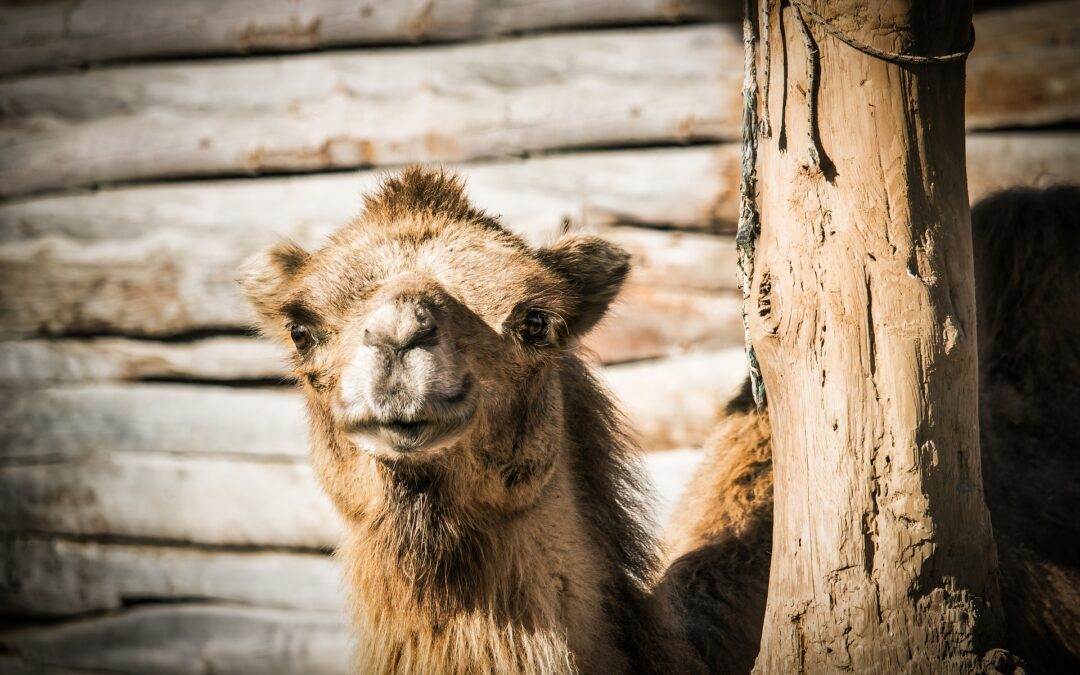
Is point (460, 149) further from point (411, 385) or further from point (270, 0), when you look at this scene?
point (411, 385)

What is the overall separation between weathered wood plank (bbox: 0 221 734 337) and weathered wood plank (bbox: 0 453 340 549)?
25.2 inches

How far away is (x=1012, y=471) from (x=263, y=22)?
11.6 ft

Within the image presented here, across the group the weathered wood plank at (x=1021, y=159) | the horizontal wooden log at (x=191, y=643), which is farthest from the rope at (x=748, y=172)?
the horizontal wooden log at (x=191, y=643)

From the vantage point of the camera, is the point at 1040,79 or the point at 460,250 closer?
the point at 460,250

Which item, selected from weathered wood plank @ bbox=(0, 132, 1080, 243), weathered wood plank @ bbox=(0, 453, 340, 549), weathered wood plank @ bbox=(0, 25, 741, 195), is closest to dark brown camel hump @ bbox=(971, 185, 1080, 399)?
weathered wood plank @ bbox=(0, 132, 1080, 243)

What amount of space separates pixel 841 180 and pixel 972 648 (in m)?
0.92

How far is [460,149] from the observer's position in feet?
13.5

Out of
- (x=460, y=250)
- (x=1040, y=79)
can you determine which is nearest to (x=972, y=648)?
(x=460, y=250)

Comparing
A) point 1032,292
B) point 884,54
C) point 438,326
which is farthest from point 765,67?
point 1032,292

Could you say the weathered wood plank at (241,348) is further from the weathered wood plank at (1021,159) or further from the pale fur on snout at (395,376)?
the pale fur on snout at (395,376)

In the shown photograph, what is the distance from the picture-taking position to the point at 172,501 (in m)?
4.36

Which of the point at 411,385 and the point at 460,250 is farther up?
the point at 460,250

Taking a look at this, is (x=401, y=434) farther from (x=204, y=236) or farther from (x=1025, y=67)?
(x=1025, y=67)

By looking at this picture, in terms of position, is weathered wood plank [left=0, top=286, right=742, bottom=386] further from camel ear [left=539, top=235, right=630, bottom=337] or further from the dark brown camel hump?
camel ear [left=539, top=235, right=630, bottom=337]
